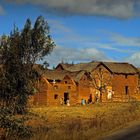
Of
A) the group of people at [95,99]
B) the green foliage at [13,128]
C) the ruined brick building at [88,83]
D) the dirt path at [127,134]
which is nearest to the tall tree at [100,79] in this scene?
the ruined brick building at [88,83]

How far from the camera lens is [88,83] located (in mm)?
97188

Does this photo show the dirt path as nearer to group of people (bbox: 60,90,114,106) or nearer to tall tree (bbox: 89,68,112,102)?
group of people (bbox: 60,90,114,106)

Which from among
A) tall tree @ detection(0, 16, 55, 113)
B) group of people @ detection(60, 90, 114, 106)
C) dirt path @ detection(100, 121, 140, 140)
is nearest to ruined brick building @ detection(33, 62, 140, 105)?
group of people @ detection(60, 90, 114, 106)

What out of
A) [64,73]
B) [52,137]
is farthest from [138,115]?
[64,73]

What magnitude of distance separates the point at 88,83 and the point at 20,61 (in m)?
67.1

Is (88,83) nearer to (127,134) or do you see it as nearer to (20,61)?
(20,61)

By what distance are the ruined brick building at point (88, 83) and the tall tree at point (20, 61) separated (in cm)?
4637

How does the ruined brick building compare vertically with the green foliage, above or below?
above

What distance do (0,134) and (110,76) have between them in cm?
8333

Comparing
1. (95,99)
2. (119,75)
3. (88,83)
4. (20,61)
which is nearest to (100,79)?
(88,83)

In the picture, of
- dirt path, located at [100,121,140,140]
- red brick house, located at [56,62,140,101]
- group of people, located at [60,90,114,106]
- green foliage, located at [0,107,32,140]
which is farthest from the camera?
red brick house, located at [56,62,140,101]

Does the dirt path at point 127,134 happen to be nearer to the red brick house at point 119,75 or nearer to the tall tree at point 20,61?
the tall tree at point 20,61

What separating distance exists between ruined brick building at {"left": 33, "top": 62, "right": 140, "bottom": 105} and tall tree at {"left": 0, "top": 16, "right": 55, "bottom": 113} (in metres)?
46.4

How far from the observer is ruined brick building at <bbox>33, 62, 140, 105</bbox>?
83.6 meters
